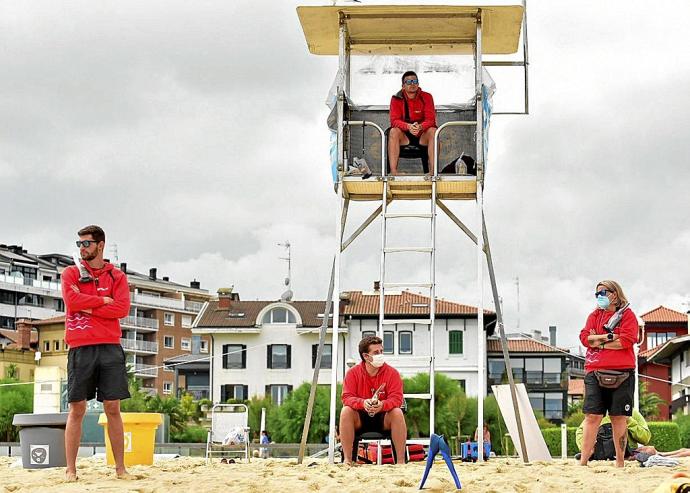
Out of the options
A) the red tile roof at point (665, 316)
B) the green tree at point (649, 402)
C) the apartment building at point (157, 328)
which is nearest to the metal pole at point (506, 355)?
the green tree at point (649, 402)

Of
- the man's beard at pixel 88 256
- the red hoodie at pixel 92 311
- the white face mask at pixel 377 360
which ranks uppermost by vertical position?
the man's beard at pixel 88 256

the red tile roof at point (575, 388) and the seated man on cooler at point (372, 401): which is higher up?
the red tile roof at point (575, 388)

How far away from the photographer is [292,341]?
73.2 m

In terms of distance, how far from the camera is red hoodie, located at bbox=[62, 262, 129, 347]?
8.95 m

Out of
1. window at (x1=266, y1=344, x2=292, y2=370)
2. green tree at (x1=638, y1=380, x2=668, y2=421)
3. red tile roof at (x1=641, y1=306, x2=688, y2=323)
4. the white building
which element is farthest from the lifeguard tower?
red tile roof at (x1=641, y1=306, x2=688, y2=323)

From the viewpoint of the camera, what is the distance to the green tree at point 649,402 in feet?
247

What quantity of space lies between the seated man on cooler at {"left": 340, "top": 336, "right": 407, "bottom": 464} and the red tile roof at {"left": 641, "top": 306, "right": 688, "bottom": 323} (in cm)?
7842

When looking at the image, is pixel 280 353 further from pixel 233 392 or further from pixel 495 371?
pixel 495 371

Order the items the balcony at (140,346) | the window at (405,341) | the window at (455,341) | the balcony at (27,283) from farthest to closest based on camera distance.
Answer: the balcony at (27,283) → the balcony at (140,346) → the window at (455,341) → the window at (405,341)

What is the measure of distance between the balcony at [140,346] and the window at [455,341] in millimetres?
41790

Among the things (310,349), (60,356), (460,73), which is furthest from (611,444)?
(60,356)

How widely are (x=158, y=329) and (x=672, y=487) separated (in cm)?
10453

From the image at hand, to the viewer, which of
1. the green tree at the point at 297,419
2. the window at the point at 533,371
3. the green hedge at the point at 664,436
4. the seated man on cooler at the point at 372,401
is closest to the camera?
the seated man on cooler at the point at 372,401

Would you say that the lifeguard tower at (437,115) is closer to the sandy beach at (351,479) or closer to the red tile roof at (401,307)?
the sandy beach at (351,479)
